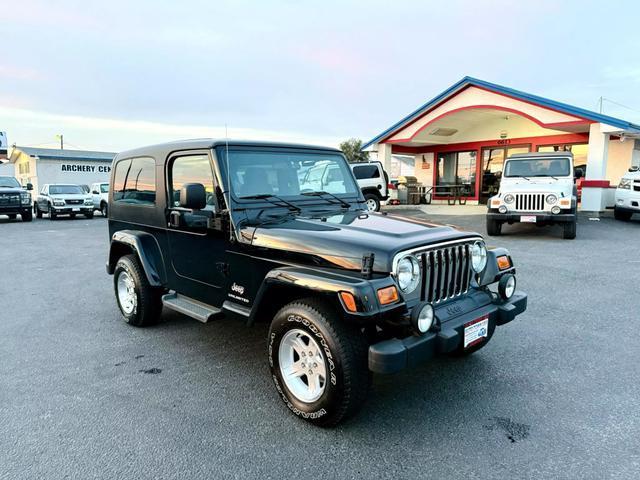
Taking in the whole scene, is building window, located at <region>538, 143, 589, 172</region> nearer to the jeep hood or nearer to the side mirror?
the jeep hood

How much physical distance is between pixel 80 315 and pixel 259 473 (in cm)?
390

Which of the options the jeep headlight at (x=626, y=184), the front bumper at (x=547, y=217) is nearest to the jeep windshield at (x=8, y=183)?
the front bumper at (x=547, y=217)

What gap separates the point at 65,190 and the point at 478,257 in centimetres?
2166

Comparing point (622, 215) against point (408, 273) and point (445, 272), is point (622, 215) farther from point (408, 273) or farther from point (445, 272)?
point (408, 273)

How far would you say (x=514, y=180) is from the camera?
11.0m

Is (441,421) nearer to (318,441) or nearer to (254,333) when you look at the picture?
(318,441)

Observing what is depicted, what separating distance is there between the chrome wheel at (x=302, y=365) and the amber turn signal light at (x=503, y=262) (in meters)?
1.68

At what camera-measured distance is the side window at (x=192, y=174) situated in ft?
12.4

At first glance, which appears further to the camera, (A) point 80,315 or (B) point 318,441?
(A) point 80,315

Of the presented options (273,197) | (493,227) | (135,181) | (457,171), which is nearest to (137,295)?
(135,181)

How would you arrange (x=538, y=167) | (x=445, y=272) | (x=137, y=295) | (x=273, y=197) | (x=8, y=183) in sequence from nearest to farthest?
(x=445, y=272), (x=273, y=197), (x=137, y=295), (x=538, y=167), (x=8, y=183)

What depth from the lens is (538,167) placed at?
1116 cm

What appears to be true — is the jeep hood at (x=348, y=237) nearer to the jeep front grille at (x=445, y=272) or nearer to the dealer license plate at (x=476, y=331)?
the jeep front grille at (x=445, y=272)

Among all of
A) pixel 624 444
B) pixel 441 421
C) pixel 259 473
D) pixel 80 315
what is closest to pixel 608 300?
pixel 624 444
